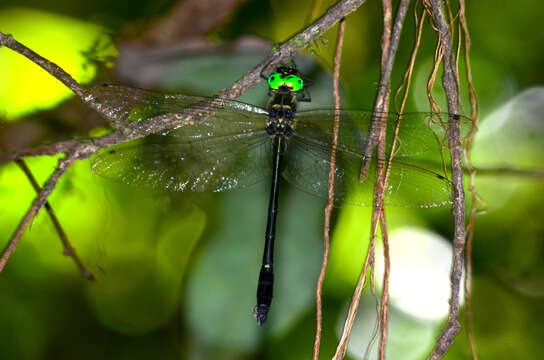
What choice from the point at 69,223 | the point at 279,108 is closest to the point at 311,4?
the point at 279,108

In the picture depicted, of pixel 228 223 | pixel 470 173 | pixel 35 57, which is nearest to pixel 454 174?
pixel 470 173

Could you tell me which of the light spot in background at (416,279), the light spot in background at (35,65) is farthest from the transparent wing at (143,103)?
the light spot in background at (416,279)

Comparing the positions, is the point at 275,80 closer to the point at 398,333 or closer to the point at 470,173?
the point at 470,173

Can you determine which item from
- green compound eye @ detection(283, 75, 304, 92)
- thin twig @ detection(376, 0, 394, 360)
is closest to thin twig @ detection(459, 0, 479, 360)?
thin twig @ detection(376, 0, 394, 360)

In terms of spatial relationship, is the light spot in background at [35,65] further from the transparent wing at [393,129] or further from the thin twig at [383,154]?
the thin twig at [383,154]

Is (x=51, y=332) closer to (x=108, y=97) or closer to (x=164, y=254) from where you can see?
(x=164, y=254)
